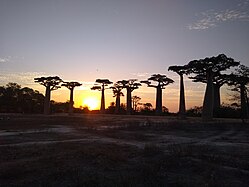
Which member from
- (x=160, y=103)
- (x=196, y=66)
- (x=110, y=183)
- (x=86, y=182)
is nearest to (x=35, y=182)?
(x=86, y=182)

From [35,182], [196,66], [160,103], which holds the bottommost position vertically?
[35,182]

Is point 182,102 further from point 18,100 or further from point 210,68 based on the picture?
point 18,100

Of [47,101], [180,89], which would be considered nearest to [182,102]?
[180,89]

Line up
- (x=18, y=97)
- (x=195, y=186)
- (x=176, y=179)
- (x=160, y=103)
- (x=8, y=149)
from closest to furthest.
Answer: (x=195, y=186) → (x=176, y=179) → (x=8, y=149) → (x=160, y=103) → (x=18, y=97)

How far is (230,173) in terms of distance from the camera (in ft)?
24.1

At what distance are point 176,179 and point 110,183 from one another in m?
1.81

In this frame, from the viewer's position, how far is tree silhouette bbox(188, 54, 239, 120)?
28.4m

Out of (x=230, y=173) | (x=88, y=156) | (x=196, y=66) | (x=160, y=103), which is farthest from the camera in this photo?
(x=160, y=103)

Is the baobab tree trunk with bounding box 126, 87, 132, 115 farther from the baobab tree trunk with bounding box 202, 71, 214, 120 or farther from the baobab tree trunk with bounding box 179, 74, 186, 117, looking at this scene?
the baobab tree trunk with bounding box 202, 71, 214, 120

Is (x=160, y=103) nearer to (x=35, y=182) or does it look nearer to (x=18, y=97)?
(x=18, y=97)

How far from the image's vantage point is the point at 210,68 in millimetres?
29281

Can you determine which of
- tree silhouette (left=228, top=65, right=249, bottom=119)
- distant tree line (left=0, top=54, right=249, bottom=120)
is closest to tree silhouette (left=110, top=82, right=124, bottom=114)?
distant tree line (left=0, top=54, right=249, bottom=120)

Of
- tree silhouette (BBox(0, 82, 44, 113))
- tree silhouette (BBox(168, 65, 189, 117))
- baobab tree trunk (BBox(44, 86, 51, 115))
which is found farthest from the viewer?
tree silhouette (BBox(0, 82, 44, 113))

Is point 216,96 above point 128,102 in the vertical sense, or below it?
above
